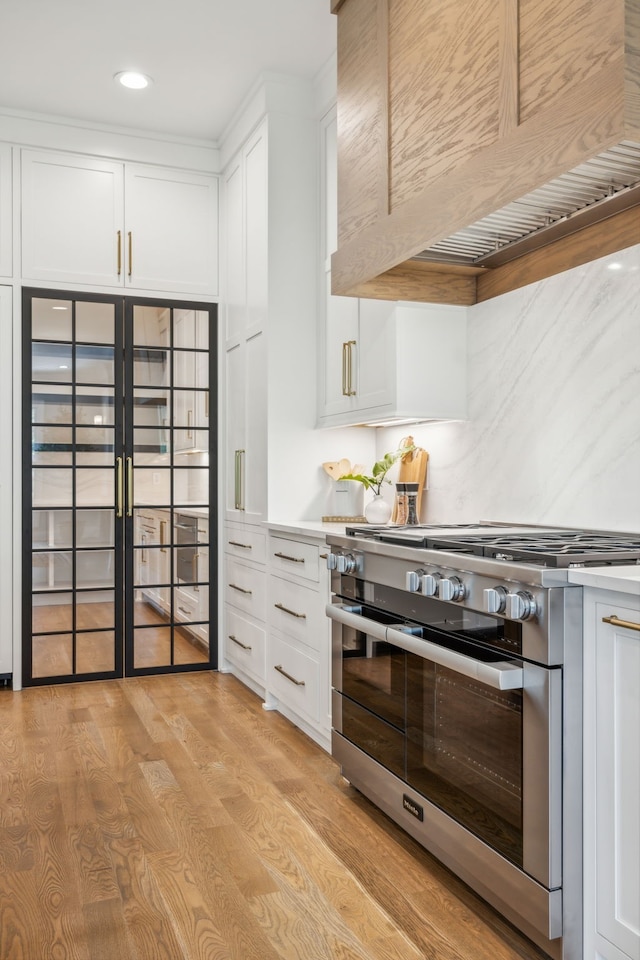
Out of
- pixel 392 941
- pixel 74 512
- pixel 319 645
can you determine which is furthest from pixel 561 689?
pixel 74 512

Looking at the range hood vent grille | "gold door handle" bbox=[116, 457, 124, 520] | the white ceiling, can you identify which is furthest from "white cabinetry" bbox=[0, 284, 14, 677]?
the range hood vent grille

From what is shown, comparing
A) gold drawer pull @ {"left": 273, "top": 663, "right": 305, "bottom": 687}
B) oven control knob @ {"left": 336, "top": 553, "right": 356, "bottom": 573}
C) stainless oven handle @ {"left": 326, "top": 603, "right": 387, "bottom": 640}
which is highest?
oven control knob @ {"left": 336, "top": 553, "right": 356, "bottom": 573}

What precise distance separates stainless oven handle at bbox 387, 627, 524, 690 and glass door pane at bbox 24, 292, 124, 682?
240cm

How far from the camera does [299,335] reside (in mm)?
3662

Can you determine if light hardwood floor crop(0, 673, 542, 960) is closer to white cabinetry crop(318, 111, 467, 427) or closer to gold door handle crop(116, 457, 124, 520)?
gold door handle crop(116, 457, 124, 520)

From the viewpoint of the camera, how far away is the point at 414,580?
2018 mm

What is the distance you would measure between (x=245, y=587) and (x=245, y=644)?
0.29 m

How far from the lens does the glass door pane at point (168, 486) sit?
4172 millimetres

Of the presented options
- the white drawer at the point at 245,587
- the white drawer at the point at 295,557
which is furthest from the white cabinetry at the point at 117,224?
the white drawer at the point at 295,557

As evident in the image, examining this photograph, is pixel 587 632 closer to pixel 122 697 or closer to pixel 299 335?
pixel 299 335

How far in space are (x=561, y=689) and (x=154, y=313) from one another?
130 inches

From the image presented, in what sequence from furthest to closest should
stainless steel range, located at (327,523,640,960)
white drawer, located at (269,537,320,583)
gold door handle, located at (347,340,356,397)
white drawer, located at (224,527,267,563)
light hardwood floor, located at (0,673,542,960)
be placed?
white drawer, located at (224,527,267,563), gold door handle, located at (347,340,356,397), white drawer, located at (269,537,320,583), light hardwood floor, located at (0,673,542,960), stainless steel range, located at (327,523,640,960)

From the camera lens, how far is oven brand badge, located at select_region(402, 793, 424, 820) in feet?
6.76

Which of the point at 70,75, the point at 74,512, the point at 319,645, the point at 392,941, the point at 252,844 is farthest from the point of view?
the point at 74,512
